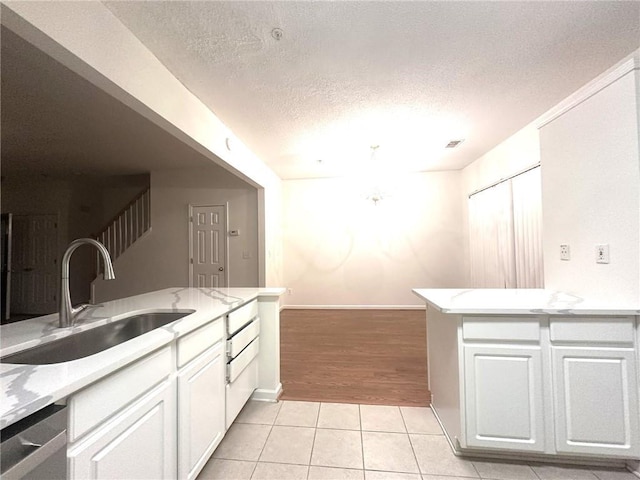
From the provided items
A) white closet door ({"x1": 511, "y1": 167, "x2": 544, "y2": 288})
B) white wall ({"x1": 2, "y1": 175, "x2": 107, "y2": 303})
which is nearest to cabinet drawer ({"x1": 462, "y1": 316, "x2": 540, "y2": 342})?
white closet door ({"x1": 511, "y1": 167, "x2": 544, "y2": 288})

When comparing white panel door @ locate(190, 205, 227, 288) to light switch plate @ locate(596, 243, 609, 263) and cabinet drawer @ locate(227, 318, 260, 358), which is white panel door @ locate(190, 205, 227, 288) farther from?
light switch plate @ locate(596, 243, 609, 263)

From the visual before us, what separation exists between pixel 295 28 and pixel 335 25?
25 centimetres

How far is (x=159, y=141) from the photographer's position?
11.4 ft

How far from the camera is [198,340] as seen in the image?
4.46ft

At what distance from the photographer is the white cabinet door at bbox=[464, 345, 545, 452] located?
147 cm

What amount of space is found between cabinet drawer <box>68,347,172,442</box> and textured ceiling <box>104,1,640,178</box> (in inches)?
73.3

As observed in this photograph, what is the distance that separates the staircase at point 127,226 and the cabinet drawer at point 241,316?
3.82 meters

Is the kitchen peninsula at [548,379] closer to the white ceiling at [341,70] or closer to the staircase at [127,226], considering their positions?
the white ceiling at [341,70]

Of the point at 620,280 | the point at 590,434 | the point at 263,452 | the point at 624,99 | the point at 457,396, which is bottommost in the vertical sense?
the point at 263,452

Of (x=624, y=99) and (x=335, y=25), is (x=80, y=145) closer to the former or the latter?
(x=335, y=25)

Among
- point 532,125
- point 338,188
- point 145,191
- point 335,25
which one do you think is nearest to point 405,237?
point 338,188

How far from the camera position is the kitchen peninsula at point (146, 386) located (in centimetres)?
75

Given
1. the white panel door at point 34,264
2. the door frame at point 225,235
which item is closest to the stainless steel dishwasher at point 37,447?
the door frame at point 225,235

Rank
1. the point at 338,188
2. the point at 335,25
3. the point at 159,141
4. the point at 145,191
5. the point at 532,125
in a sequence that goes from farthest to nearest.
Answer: the point at 338,188 → the point at 145,191 → the point at 159,141 → the point at 532,125 → the point at 335,25
